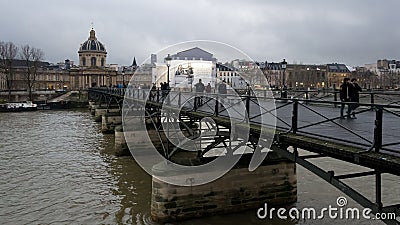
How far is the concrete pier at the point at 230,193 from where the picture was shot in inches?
488

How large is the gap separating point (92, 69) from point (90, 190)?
108233 mm

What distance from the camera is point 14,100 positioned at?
79.2m

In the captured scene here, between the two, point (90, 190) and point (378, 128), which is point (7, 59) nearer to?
point (90, 190)

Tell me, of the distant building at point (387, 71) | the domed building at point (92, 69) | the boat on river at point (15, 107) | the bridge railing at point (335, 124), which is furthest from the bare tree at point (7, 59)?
the distant building at point (387, 71)

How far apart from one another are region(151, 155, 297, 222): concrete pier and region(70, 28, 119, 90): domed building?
106313 millimetres

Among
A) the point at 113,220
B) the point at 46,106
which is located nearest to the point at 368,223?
the point at 113,220

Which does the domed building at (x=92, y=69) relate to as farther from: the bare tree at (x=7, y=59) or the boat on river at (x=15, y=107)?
the boat on river at (x=15, y=107)

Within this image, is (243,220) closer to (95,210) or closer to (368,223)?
(368,223)

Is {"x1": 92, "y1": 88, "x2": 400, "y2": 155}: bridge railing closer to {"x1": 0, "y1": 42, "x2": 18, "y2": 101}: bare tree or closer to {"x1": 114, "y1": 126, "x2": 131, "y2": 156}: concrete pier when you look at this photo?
{"x1": 114, "y1": 126, "x2": 131, "y2": 156}: concrete pier

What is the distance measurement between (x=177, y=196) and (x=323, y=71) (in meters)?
102

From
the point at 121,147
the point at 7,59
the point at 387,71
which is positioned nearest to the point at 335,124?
the point at 121,147

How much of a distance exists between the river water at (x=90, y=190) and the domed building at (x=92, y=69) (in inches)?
3748

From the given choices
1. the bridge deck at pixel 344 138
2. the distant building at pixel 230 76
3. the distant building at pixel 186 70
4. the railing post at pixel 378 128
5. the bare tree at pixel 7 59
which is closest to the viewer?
the bridge deck at pixel 344 138

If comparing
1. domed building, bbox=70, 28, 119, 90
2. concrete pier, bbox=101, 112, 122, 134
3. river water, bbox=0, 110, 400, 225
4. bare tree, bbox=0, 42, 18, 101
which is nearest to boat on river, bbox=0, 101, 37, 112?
bare tree, bbox=0, 42, 18, 101
